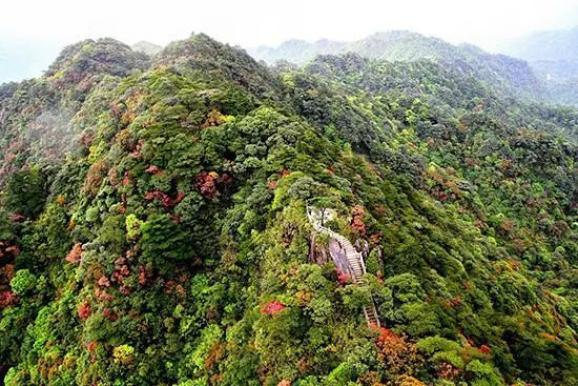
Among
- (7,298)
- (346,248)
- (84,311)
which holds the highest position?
(346,248)

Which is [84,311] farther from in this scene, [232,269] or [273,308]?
[273,308]

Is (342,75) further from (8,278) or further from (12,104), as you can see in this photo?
(8,278)

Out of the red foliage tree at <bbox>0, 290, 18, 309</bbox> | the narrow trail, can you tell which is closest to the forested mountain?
the red foliage tree at <bbox>0, 290, 18, 309</bbox>

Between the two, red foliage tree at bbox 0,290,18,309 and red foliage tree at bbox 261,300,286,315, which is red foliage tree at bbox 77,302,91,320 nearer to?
red foliage tree at bbox 0,290,18,309

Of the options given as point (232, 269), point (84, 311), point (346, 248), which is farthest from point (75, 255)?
point (346, 248)

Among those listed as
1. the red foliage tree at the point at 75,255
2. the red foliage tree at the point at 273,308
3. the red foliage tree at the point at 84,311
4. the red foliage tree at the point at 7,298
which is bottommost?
the red foliage tree at the point at 7,298

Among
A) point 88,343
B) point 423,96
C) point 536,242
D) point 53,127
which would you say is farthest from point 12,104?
point 423,96

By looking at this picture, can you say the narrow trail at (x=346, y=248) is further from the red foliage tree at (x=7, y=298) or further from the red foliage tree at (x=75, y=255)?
the red foliage tree at (x=7, y=298)

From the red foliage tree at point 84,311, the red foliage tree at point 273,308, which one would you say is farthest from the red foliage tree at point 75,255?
the red foliage tree at point 273,308

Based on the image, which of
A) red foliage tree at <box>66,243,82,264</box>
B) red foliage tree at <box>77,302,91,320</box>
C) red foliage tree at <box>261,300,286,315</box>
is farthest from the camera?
red foliage tree at <box>66,243,82,264</box>

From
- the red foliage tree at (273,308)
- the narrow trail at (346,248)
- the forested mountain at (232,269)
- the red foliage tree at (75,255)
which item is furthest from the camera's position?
the red foliage tree at (75,255)

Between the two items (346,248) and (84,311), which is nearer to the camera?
(346,248)
